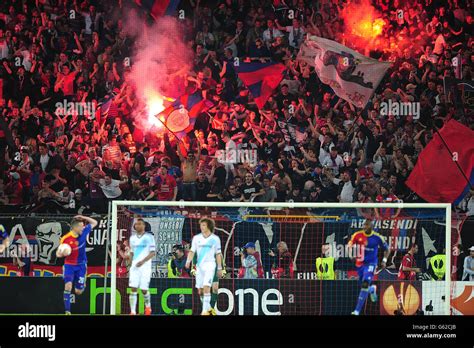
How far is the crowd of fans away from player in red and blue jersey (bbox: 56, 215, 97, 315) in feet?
8.54

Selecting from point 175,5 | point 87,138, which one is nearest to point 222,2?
point 175,5

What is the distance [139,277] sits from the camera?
39.4 feet

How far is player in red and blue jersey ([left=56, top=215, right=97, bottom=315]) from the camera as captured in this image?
1248 centimetres

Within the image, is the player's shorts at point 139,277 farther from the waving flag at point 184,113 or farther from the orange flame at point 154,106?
the orange flame at point 154,106

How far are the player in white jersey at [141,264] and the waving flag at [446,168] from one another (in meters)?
5.76

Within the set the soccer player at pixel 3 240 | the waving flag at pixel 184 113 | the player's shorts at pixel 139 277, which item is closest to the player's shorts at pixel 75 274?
the player's shorts at pixel 139 277

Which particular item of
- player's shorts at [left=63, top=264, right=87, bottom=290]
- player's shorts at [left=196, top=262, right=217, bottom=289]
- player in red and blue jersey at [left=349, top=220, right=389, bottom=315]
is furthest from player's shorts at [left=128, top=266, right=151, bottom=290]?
player in red and blue jersey at [left=349, top=220, right=389, bottom=315]

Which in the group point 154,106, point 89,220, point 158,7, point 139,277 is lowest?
point 139,277

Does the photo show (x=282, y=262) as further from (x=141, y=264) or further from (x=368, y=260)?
(x=141, y=264)

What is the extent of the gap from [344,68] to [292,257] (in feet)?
18.0

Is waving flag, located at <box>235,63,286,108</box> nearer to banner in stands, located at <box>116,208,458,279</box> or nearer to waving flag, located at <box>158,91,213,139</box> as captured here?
waving flag, located at <box>158,91,213,139</box>

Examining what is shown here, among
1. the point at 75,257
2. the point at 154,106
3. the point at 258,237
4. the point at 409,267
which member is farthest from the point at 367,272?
the point at 154,106

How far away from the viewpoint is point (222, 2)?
1802 cm

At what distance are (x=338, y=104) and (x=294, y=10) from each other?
235 cm
